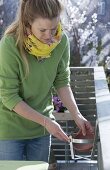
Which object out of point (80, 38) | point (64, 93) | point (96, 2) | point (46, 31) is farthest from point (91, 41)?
point (46, 31)

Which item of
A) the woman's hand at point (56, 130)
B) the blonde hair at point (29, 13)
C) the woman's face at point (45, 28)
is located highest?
the blonde hair at point (29, 13)

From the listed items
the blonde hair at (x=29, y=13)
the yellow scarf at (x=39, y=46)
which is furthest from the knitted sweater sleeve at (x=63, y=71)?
the blonde hair at (x=29, y=13)

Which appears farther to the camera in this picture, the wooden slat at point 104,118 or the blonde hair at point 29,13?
the blonde hair at point 29,13

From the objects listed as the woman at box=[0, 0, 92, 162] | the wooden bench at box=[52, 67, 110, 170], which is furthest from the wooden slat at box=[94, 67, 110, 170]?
the woman at box=[0, 0, 92, 162]

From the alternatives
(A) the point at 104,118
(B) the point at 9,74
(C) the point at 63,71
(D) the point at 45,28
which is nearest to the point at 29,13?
(D) the point at 45,28

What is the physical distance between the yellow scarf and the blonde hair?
27 millimetres

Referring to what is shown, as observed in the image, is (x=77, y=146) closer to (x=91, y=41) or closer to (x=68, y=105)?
(x=68, y=105)

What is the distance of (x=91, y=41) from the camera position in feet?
16.8

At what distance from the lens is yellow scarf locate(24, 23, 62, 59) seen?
1.75 m

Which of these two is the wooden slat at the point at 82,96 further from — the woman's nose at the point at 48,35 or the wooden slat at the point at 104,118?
the woman's nose at the point at 48,35

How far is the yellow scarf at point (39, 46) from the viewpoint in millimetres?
1755

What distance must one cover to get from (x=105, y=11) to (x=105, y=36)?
297 mm

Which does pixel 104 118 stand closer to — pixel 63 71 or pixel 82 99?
pixel 63 71

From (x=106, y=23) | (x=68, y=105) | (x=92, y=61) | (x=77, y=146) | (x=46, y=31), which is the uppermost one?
(x=106, y=23)
